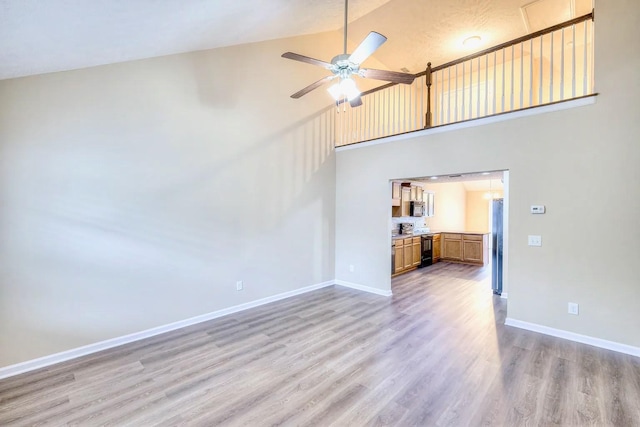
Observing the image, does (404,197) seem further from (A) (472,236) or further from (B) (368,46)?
(B) (368,46)

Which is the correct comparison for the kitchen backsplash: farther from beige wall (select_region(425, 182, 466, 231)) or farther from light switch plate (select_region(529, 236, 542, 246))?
light switch plate (select_region(529, 236, 542, 246))

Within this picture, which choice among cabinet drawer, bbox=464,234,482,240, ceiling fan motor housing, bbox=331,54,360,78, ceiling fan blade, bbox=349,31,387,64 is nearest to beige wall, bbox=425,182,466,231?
cabinet drawer, bbox=464,234,482,240

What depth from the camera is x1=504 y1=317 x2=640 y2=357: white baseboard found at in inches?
116

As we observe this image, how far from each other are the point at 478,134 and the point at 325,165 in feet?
8.87

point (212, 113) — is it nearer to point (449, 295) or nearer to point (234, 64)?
point (234, 64)

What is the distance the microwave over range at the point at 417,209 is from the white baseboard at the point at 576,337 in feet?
13.0

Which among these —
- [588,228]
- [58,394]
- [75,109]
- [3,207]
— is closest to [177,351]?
[58,394]

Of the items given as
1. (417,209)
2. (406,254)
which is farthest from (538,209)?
(417,209)

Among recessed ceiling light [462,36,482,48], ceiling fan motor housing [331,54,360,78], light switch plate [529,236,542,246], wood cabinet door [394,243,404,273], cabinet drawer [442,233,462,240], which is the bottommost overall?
wood cabinet door [394,243,404,273]

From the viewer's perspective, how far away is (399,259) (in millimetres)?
6578

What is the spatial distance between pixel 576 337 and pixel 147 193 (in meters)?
5.40

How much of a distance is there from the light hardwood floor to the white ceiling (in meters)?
2.85

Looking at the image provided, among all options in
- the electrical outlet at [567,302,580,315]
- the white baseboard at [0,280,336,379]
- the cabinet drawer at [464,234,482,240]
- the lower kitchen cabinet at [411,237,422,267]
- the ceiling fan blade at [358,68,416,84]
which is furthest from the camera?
the cabinet drawer at [464,234,482,240]

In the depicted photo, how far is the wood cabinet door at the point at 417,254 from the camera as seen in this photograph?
23.6ft
